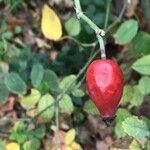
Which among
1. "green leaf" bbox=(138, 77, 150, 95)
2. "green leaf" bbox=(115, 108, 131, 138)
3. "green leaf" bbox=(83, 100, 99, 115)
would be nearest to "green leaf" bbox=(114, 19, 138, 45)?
"green leaf" bbox=(138, 77, 150, 95)

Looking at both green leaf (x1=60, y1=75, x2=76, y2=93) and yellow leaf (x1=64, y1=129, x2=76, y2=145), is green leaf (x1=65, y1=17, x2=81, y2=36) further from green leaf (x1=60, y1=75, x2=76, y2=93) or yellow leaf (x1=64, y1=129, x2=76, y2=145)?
yellow leaf (x1=64, y1=129, x2=76, y2=145)

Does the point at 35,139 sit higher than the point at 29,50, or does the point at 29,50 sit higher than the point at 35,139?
the point at 29,50

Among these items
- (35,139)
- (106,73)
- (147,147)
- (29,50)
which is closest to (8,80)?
(35,139)

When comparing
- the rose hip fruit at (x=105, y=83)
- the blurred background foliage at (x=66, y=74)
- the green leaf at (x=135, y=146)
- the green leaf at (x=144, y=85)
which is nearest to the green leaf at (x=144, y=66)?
the blurred background foliage at (x=66, y=74)

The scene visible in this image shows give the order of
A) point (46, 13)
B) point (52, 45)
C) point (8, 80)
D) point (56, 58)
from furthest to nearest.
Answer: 1. point (52, 45)
2. point (56, 58)
3. point (46, 13)
4. point (8, 80)

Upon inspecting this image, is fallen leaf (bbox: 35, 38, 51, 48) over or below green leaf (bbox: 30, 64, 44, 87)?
below

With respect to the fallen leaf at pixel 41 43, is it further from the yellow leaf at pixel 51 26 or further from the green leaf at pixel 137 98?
the green leaf at pixel 137 98

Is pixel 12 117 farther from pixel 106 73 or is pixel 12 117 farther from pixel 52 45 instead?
pixel 106 73
